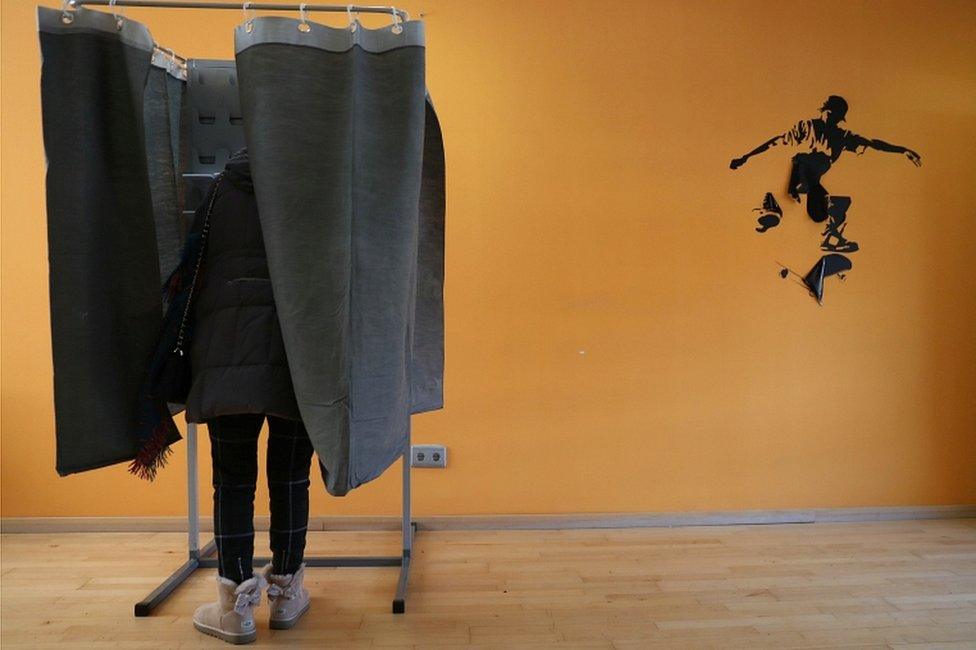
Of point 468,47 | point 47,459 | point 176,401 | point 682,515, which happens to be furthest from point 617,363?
point 47,459

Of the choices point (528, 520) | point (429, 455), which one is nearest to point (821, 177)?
point (528, 520)

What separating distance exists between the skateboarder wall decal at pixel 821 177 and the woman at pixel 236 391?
5.96 ft

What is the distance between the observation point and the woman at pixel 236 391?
4.49 ft

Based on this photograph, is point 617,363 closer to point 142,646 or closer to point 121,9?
point 142,646

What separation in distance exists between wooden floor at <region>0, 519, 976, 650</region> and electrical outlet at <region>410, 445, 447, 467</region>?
256 millimetres

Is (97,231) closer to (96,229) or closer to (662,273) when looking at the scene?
(96,229)

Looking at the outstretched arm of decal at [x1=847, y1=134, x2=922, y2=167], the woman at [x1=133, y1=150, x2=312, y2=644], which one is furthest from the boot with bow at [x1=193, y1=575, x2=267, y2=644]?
the outstretched arm of decal at [x1=847, y1=134, x2=922, y2=167]

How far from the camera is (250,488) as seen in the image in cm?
155

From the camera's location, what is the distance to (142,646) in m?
1.58

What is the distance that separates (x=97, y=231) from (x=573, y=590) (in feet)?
5.00

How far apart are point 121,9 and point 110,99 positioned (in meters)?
1.18

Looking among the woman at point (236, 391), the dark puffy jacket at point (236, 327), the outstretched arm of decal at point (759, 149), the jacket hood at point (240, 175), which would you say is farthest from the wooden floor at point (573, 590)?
the outstretched arm of decal at point (759, 149)

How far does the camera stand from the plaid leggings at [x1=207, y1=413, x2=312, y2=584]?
1.51 meters

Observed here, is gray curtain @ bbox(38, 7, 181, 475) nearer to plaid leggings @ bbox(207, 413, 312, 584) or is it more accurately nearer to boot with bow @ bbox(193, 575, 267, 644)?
plaid leggings @ bbox(207, 413, 312, 584)
